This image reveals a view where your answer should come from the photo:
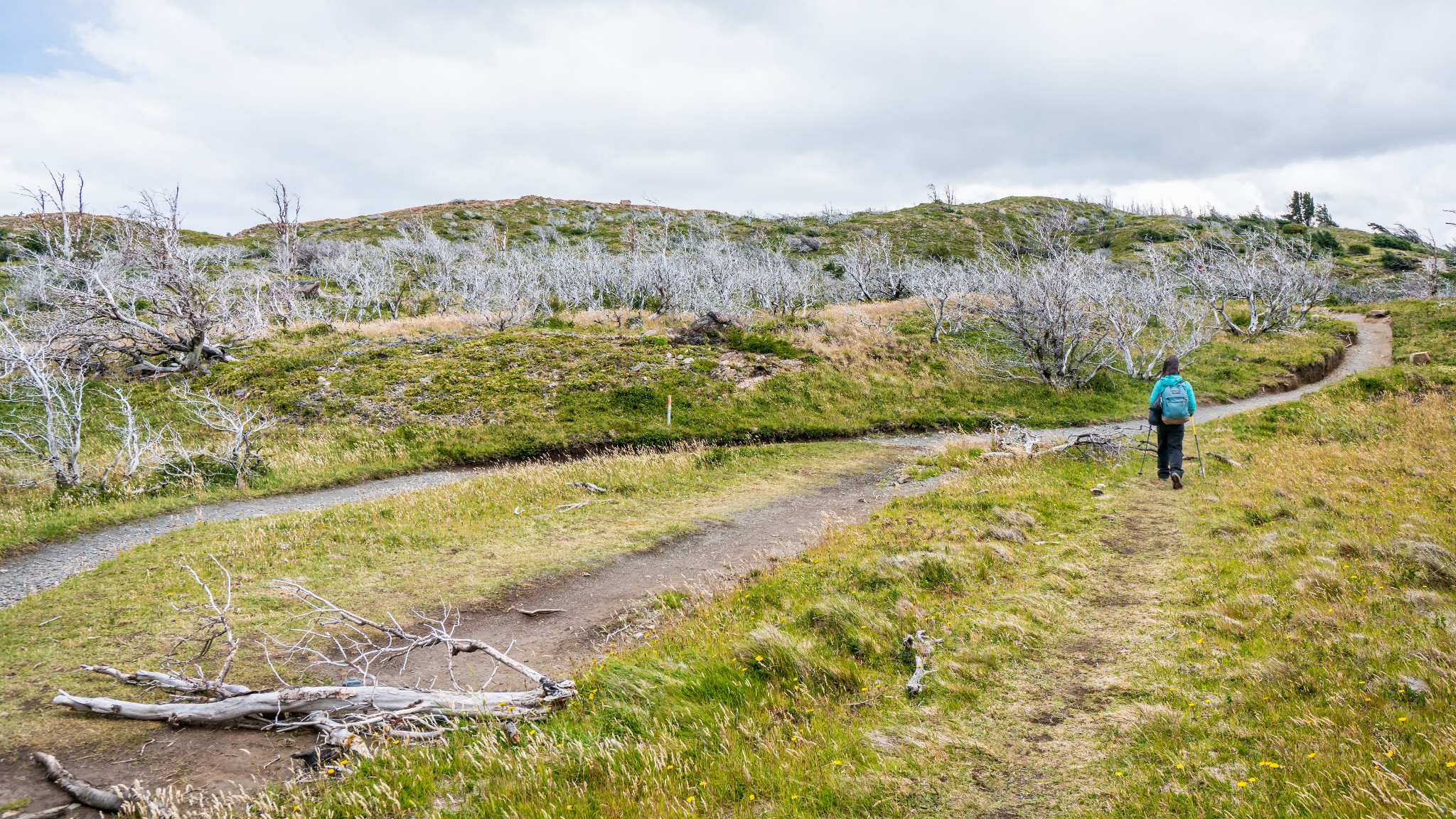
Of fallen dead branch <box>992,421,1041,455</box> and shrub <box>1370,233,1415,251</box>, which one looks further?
shrub <box>1370,233,1415,251</box>

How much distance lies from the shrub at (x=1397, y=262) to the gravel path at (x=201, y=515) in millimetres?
72347

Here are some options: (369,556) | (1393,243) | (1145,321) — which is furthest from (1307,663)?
(1393,243)

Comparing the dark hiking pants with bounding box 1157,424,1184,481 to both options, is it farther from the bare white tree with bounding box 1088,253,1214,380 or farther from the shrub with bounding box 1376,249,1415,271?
the shrub with bounding box 1376,249,1415,271

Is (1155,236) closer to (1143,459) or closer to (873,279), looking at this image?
(873,279)

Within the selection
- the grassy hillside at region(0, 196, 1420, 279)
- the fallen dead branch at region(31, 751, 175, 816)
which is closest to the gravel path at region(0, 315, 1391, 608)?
the fallen dead branch at region(31, 751, 175, 816)

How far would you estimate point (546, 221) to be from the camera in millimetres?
102062

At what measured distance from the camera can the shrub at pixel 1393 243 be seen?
286 feet

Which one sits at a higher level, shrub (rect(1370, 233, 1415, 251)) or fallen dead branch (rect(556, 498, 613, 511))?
shrub (rect(1370, 233, 1415, 251))

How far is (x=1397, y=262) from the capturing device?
76.6 metres

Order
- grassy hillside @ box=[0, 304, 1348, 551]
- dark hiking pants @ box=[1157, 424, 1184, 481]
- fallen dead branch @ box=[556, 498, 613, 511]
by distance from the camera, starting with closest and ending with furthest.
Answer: dark hiking pants @ box=[1157, 424, 1184, 481] < fallen dead branch @ box=[556, 498, 613, 511] < grassy hillside @ box=[0, 304, 1348, 551]

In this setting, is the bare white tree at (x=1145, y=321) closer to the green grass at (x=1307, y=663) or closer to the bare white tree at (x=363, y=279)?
the green grass at (x=1307, y=663)

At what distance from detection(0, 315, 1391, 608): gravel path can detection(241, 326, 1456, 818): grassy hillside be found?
37.4 ft

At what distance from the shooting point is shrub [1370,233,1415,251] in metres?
87.2

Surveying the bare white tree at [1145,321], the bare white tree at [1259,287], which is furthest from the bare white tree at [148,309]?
the bare white tree at [1259,287]
